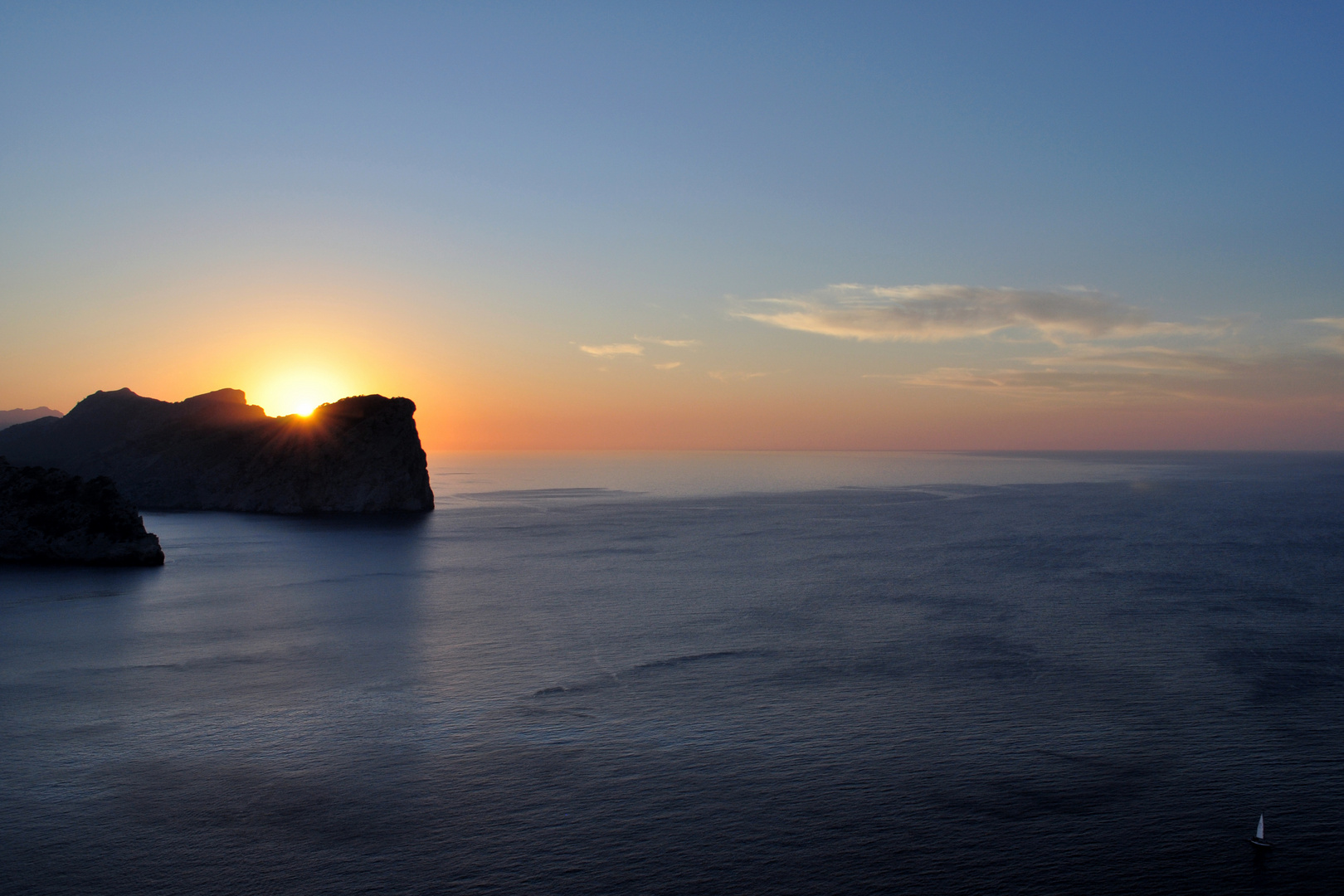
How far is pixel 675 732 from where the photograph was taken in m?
25.2

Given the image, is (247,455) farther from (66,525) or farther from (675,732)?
(675,732)

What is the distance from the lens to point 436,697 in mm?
29422

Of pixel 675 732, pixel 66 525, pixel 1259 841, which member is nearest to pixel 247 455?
pixel 66 525

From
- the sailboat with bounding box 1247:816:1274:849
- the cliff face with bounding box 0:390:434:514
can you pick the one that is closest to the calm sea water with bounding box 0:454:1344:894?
the sailboat with bounding box 1247:816:1274:849

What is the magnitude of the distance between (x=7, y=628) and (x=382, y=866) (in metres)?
36.5

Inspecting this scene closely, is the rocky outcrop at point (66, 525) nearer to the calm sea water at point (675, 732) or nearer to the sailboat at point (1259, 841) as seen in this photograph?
the calm sea water at point (675, 732)

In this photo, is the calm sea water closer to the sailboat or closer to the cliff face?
the sailboat

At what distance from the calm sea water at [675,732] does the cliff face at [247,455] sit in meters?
59.1

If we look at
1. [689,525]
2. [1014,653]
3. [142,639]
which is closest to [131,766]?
[142,639]

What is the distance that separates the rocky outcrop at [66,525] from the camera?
63.4 metres

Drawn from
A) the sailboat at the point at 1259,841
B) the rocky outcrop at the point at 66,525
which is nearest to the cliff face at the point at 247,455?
the rocky outcrop at the point at 66,525

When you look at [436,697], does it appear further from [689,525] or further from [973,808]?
[689,525]

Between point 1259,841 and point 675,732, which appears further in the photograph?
point 675,732

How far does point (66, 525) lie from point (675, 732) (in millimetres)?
60959
